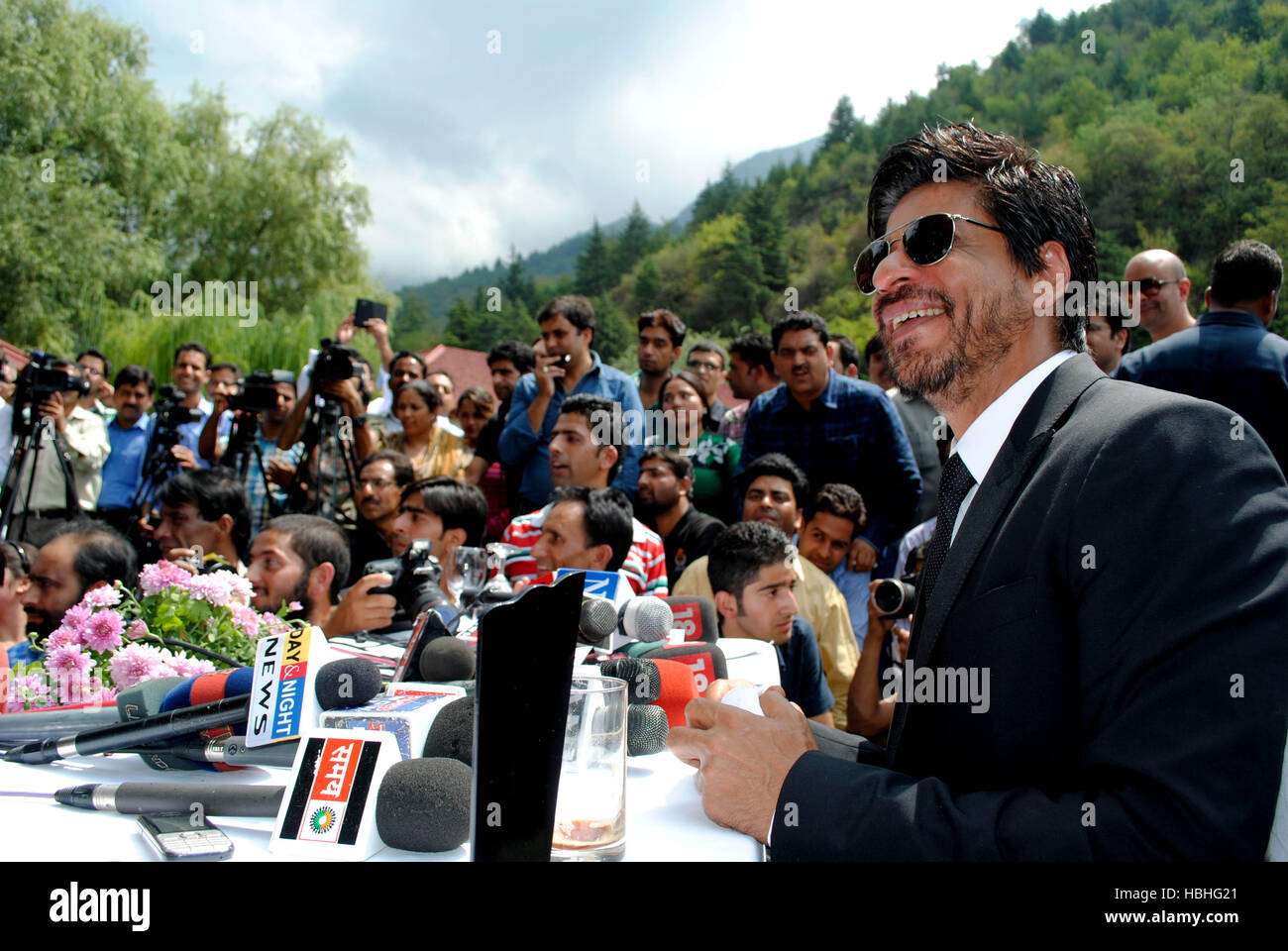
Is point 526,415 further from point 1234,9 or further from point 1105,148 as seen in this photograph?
point 1234,9

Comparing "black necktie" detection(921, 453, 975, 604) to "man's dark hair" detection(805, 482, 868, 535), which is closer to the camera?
"black necktie" detection(921, 453, 975, 604)

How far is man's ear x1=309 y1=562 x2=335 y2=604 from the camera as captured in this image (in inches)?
139

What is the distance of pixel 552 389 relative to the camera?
534cm

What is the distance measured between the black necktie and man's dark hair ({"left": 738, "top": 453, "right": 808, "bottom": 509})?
3.11 metres

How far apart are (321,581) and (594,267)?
189 ft

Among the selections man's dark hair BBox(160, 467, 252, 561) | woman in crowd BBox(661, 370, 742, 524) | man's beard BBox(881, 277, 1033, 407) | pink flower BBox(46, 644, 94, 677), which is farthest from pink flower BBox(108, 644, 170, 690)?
woman in crowd BBox(661, 370, 742, 524)

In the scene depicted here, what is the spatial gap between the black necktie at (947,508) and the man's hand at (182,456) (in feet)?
17.9

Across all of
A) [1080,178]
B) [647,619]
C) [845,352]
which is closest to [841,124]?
[1080,178]

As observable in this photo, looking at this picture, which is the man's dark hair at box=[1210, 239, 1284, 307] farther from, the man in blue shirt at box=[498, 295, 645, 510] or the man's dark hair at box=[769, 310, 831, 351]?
the man in blue shirt at box=[498, 295, 645, 510]

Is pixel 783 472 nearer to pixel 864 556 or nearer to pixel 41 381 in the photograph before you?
pixel 864 556

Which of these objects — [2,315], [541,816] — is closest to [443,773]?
[541,816]

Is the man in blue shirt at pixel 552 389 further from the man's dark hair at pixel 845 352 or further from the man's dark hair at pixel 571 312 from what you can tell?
the man's dark hair at pixel 845 352

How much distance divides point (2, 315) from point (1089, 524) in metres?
25.7

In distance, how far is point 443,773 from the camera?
3.97 ft
